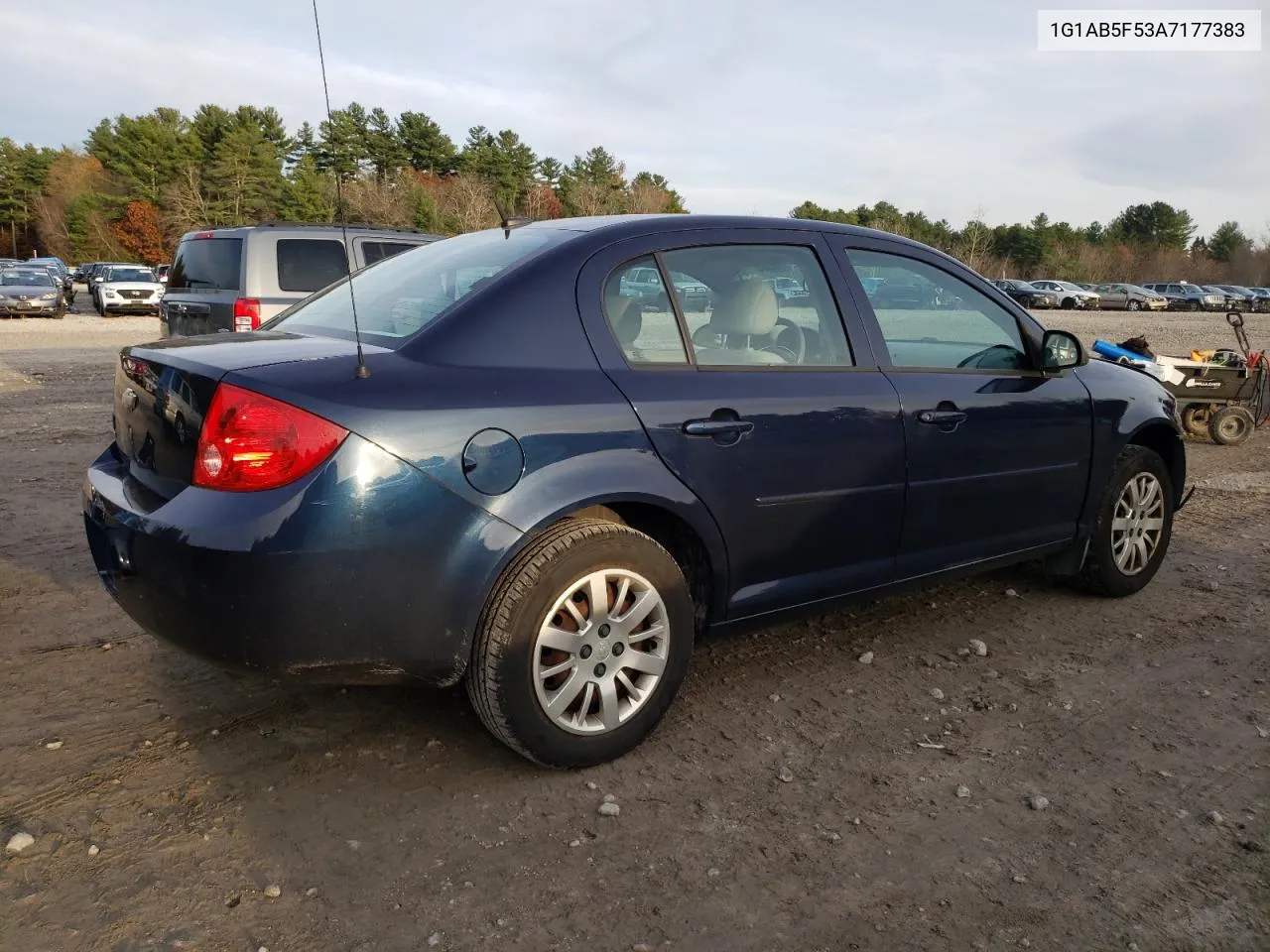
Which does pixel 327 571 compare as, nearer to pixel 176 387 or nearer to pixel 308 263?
pixel 176 387

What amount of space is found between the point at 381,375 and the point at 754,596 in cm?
149

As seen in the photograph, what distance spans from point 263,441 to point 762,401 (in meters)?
1.60

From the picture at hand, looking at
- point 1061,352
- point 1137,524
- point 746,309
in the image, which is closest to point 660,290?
point 746,309

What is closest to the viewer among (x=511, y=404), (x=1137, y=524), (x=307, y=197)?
(x=511, y=404)

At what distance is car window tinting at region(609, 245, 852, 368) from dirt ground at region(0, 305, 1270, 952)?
126 centimetres

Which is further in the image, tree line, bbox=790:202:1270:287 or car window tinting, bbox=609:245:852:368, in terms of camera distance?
tree line, bbox=790:202:1270:287

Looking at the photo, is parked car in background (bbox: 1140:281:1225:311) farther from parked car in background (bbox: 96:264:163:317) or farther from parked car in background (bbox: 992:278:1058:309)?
parked car in background (bbox: 96:264:163:317)

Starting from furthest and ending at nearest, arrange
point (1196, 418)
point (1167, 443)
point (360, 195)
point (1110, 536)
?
point (360, 195) → point (1196, 418) → point (1167, 443) → point (1110, 536)

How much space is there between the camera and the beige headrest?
339 cm

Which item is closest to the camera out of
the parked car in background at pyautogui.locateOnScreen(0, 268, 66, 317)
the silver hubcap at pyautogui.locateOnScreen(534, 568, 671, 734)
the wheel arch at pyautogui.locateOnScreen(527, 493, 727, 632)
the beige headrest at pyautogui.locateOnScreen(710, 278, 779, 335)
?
the silver hubcap at pyautogui.locateOnScreen(534, 568, 671, 734)

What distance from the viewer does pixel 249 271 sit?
8672mm

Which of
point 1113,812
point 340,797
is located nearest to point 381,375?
point 340,797

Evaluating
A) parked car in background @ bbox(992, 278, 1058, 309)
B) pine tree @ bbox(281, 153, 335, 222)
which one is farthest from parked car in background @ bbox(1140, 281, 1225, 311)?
pine tree @ bbox(281, 153, 335, 222)

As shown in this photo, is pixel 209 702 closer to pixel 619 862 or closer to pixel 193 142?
pixel 619 862
